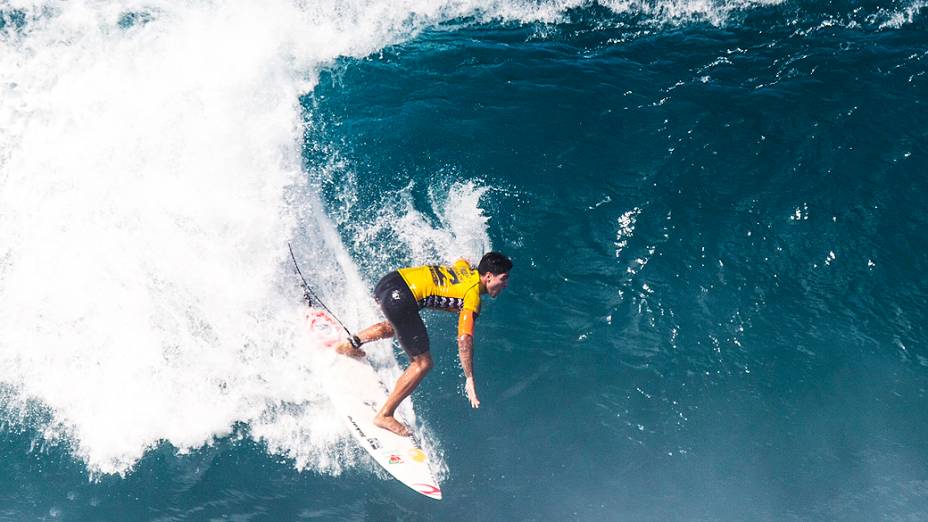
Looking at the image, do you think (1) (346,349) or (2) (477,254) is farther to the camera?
(2) (477,254)

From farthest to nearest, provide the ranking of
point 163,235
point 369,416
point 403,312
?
1. point 163,235
2. point 369,416
3. point 403,312

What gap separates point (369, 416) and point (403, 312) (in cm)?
135

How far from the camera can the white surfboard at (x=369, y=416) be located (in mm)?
7664

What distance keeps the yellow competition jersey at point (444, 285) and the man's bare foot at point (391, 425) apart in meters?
1.31

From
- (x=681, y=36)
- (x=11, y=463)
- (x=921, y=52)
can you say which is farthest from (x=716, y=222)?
(x=11, y=463)

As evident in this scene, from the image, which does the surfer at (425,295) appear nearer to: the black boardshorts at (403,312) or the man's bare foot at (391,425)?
the black boardshorts at (403,312)

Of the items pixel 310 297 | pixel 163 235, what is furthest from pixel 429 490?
pixel 163 235

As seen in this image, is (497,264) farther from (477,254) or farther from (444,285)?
(477,254)

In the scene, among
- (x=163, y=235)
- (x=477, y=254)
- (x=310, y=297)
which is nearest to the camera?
(x=310, y=297)

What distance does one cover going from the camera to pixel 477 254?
9.57 metres

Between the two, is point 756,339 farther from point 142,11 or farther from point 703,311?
point 142,11

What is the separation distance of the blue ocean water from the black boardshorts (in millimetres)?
1221

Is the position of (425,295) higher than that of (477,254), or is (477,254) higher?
(425,295)

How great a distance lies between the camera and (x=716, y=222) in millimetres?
9914
